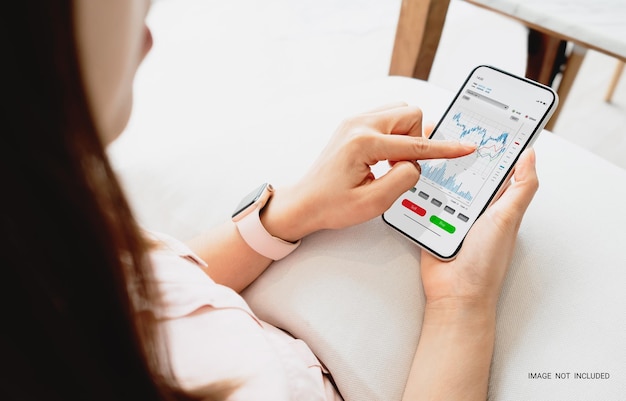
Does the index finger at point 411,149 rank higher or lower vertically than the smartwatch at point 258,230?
higher

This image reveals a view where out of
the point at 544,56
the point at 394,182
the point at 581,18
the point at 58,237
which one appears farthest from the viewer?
the point at 544,56

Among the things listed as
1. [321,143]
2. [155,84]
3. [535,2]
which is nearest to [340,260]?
[321,143]

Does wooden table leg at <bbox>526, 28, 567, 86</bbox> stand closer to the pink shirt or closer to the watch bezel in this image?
the watch bezel

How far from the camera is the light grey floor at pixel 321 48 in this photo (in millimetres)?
1210

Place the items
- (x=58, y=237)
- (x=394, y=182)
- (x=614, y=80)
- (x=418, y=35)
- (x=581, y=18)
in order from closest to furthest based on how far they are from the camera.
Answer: (x=58, y=237)
(x=394, y=182)
(x=581, y=18)
(x=418, y=35)
(x=614, y=80)

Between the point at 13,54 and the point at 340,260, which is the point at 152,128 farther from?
the point at 13,54

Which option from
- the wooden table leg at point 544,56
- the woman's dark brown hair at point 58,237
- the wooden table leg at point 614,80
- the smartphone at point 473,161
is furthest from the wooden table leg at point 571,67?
the woman's dark brown hair at point 58,237

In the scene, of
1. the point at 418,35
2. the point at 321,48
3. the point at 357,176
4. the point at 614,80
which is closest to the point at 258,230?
the point at 357,176

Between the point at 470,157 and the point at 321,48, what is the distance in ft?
2.79

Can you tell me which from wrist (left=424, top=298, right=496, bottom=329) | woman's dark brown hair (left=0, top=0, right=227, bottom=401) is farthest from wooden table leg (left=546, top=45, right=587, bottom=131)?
woman's dark brown hair (left=0, top=0, right=227, bottom=401)

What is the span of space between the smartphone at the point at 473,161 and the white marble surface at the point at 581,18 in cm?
17

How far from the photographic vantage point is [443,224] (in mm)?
542

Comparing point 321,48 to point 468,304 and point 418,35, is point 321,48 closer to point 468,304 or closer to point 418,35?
point 418,35

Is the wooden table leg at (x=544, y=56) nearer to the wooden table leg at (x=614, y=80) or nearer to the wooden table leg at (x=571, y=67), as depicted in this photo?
the wooden table leg at (x=571, y=67)
